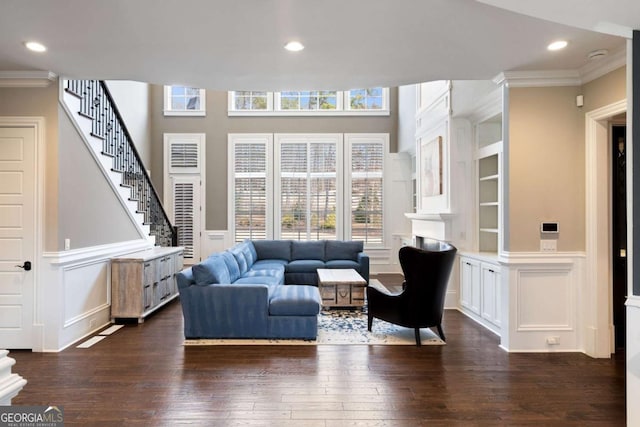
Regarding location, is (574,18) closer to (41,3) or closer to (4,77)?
(41,3)

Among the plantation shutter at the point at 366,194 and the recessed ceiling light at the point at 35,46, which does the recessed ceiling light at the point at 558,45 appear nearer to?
the recessed ceiling light at the point at 35,46

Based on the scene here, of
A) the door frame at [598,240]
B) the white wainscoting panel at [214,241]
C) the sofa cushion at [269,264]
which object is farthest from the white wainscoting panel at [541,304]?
the white wainscoting panel at [214,241]

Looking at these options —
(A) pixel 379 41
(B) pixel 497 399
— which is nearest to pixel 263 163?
(A) pixel 379 41

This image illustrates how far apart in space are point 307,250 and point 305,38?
536 centimetres

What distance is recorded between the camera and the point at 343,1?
2.58 meters

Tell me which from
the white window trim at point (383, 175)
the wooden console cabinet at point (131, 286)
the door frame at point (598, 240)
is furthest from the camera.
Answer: the white window trim at point (383, 175)

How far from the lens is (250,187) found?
9.34m

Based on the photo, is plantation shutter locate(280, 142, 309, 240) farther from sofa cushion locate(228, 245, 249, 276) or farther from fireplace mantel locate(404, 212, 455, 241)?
fireplace mantel locate(404, 212, 455, 241)

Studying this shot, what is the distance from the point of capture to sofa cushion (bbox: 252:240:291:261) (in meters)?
8.00

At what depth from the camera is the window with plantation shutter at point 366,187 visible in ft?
30.5

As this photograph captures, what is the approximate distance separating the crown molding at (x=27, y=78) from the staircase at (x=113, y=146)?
19 cm

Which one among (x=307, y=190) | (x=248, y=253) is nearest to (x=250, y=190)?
(x=307, y=190)

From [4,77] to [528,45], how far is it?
16.6 feet

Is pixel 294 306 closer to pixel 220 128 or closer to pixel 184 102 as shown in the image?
pixel 220 128
